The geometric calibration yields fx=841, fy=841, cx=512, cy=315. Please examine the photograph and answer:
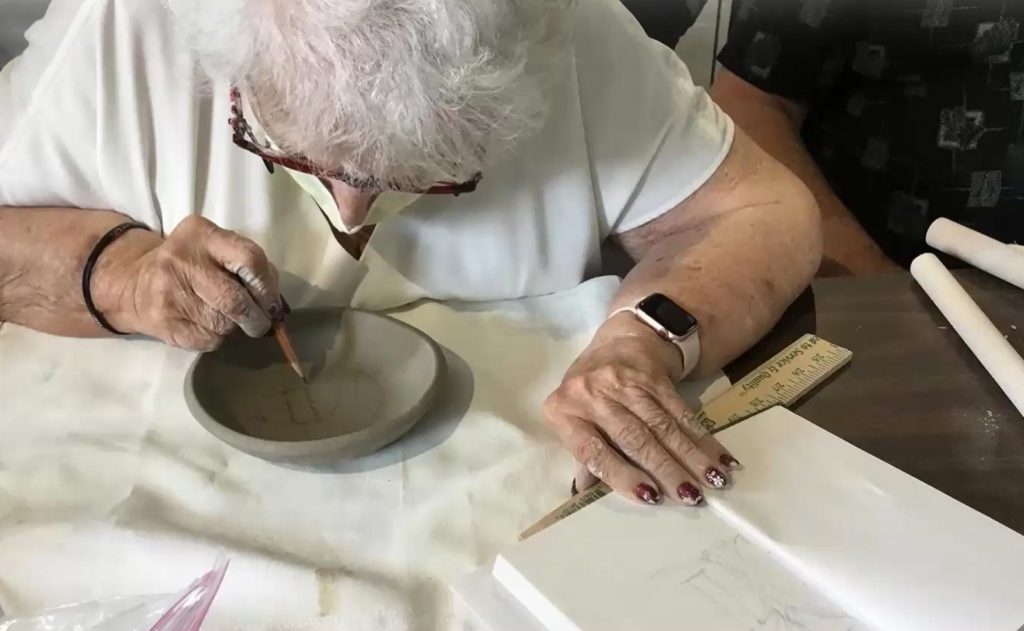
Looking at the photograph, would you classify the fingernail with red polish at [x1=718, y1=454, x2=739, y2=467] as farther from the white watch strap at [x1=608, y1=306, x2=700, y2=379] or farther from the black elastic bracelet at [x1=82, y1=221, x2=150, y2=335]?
Answer: the black elastic bracelet at [x1=82, y1=221, x2=150, y2=335]

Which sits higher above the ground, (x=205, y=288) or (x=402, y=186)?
(x=402, y=186)

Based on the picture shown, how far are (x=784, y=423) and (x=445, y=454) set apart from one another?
0.30m

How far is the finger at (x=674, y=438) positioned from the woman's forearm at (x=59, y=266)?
544mm

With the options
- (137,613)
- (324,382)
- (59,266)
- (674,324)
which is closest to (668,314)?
(674,324)

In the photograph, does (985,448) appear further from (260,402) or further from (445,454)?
(260,402)

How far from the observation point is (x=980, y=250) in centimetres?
96

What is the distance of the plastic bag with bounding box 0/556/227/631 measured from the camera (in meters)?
0.55

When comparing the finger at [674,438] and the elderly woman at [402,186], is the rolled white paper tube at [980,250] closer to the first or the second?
the elderly woman at [402,186]

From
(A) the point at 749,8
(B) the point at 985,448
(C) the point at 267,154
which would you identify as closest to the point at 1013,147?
(A) the point at 749,8

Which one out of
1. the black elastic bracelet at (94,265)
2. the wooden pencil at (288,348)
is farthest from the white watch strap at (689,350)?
the black elastic bracelet at (94,265)

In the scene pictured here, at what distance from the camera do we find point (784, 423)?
0.73 metres

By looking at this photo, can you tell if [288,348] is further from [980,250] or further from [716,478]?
[980,250]

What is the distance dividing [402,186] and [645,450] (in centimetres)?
33

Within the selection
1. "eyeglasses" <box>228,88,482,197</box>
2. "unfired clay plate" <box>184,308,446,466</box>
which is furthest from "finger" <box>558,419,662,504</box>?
"eyeglasses" <box>228,88,482,197</box>
